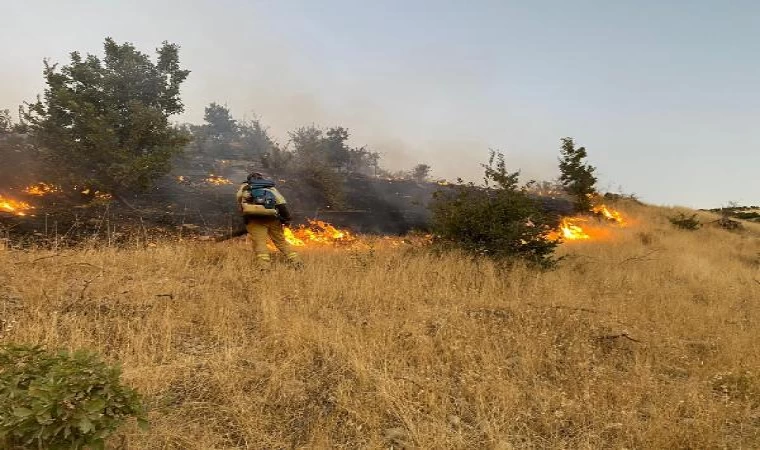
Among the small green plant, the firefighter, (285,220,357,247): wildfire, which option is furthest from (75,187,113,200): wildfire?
the small green plant

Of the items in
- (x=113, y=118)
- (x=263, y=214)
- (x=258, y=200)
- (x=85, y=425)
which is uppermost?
(x=113, y=118)

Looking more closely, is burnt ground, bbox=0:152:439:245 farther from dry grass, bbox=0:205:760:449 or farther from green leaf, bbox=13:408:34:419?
green leaf, bbox=13:408:34:419

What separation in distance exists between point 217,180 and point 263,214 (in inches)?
302

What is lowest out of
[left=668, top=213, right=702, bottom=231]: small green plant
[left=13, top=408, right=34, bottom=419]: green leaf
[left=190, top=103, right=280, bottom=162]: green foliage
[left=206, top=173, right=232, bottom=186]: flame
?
[left=13, top=408, right=34, bottom=419]: green leaf

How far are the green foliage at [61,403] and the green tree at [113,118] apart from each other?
→ 958cm

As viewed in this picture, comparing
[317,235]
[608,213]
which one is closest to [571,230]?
[608,213]

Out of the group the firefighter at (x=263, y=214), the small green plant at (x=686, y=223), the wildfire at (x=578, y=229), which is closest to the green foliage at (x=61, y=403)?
the firefighter at (x=263, y=214)

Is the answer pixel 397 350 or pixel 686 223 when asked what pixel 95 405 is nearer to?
pixel 397 350

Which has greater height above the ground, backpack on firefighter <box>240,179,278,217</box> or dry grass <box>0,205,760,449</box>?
backpack on firefighter <box>240,179,278,217</box>

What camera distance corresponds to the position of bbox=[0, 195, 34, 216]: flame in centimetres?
1005

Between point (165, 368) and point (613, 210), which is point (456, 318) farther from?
point (613, 210)

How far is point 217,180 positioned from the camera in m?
A: 15.2

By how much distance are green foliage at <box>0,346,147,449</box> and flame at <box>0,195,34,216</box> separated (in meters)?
9.93

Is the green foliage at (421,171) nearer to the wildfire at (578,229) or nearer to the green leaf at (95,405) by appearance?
the wildfire at (578,229)
